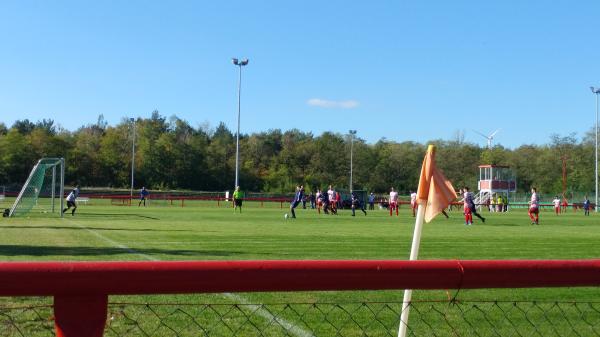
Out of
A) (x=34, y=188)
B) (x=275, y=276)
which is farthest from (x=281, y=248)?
(x=34, y=188)

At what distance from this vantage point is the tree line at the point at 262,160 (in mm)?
101750

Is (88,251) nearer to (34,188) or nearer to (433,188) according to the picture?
(433,188)

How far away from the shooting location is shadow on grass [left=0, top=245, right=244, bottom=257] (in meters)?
13.3

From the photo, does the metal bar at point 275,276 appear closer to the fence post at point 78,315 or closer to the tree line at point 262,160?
the fence post at point 78,315

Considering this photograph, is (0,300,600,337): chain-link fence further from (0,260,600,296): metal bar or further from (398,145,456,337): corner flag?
(0,260,600,296): metal bar

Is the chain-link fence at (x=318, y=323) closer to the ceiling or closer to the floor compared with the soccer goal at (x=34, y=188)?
closer to the floor

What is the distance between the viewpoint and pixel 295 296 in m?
8.27

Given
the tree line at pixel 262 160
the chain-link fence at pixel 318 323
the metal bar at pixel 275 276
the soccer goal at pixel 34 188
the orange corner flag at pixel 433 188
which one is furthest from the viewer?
the tree line at pixel 262 160

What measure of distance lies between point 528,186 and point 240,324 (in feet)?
367

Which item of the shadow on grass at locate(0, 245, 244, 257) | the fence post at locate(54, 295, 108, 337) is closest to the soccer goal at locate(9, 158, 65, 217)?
the shadow on grass at locate(0, 245, 244, 257)

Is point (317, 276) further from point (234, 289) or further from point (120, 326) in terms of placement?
point (120, 326)

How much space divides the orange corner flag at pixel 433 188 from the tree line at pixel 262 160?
310ft

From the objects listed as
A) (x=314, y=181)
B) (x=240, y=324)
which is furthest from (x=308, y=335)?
(x=314, y=181)

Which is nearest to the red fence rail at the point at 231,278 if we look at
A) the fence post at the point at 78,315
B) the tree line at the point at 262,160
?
the fence post at the point at 78,315
